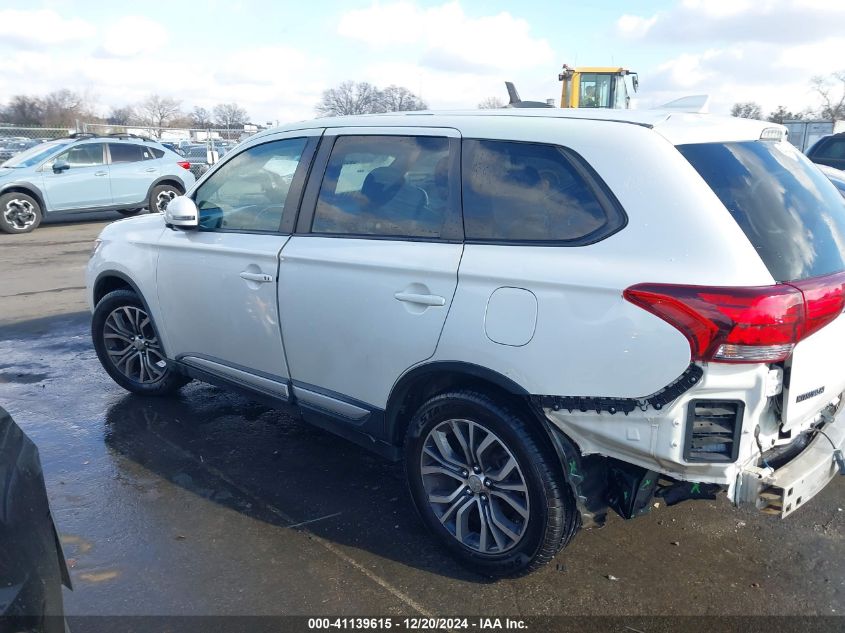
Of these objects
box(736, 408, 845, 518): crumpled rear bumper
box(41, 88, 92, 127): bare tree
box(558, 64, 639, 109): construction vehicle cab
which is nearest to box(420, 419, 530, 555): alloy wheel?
box(736, 408, 845, 518): crumpled rear bumper

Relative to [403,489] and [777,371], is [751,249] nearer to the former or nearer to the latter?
[777,371]

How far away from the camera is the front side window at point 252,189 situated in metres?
3.89

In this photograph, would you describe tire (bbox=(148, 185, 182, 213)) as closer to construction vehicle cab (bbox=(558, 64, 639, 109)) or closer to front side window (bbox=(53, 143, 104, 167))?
front side window (bbox=(53, 143, 104, 167))

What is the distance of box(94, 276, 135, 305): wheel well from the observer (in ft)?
16.4

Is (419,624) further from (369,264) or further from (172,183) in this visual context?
(172,183)

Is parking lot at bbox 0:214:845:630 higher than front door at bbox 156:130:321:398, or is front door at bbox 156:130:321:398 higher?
front door at bbox 156:130:321:398

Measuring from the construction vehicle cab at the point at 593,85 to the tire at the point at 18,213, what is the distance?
525 inches

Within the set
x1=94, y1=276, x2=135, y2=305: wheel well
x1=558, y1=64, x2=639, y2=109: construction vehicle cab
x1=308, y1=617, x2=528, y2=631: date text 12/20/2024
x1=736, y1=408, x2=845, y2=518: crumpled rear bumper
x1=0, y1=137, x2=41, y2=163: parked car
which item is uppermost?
x1=558, y1=64, x2=639, y2=109: construction vehicle cab

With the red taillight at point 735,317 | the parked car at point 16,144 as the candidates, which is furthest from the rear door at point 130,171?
the red taillight at point 735,317

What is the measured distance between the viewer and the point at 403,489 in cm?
386

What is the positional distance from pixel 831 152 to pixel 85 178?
47.0 ft

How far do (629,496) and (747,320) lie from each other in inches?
33.2

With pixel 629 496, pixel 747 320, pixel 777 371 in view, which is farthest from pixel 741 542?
pixel 747 320

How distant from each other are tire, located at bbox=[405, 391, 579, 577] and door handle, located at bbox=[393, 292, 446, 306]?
40cm
